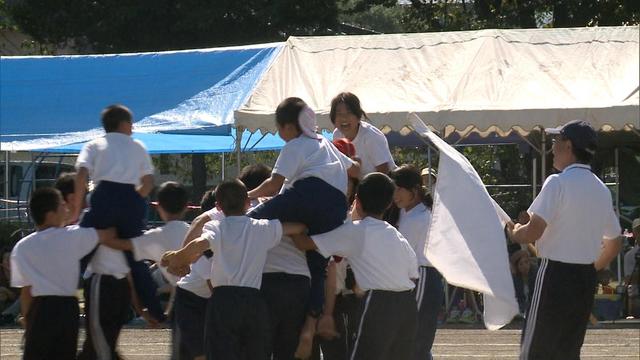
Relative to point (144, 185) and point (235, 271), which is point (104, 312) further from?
point (235, 271)

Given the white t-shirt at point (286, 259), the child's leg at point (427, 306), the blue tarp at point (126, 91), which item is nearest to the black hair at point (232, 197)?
the white t-shirt at point (286, 259)

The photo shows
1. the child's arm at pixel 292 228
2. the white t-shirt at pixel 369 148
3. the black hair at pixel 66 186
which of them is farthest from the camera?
the black hair at pixel 66 186

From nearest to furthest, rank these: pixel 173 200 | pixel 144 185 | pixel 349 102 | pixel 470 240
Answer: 1. pixel 470 240
2. pixel 144 185
3. pixel 173 200
4. pixel 349 102

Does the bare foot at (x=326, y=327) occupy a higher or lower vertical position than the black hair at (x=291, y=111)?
lower

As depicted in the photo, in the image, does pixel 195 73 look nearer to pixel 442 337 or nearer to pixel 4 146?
pixel 4 146

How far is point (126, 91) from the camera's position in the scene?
704 inches

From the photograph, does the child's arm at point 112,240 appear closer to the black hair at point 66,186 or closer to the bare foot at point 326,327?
the black hair at point 66,186

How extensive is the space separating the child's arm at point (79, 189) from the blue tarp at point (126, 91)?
720 cm

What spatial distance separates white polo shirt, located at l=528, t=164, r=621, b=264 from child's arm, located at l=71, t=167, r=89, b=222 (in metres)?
2.92

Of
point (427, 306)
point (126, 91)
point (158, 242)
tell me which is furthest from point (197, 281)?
point (126, 91)

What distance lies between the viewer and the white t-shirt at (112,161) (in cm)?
867

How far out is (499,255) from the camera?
789 centimetres

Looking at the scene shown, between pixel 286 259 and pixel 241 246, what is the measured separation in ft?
1.74

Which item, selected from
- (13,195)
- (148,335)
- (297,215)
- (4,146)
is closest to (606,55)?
(148,335)
